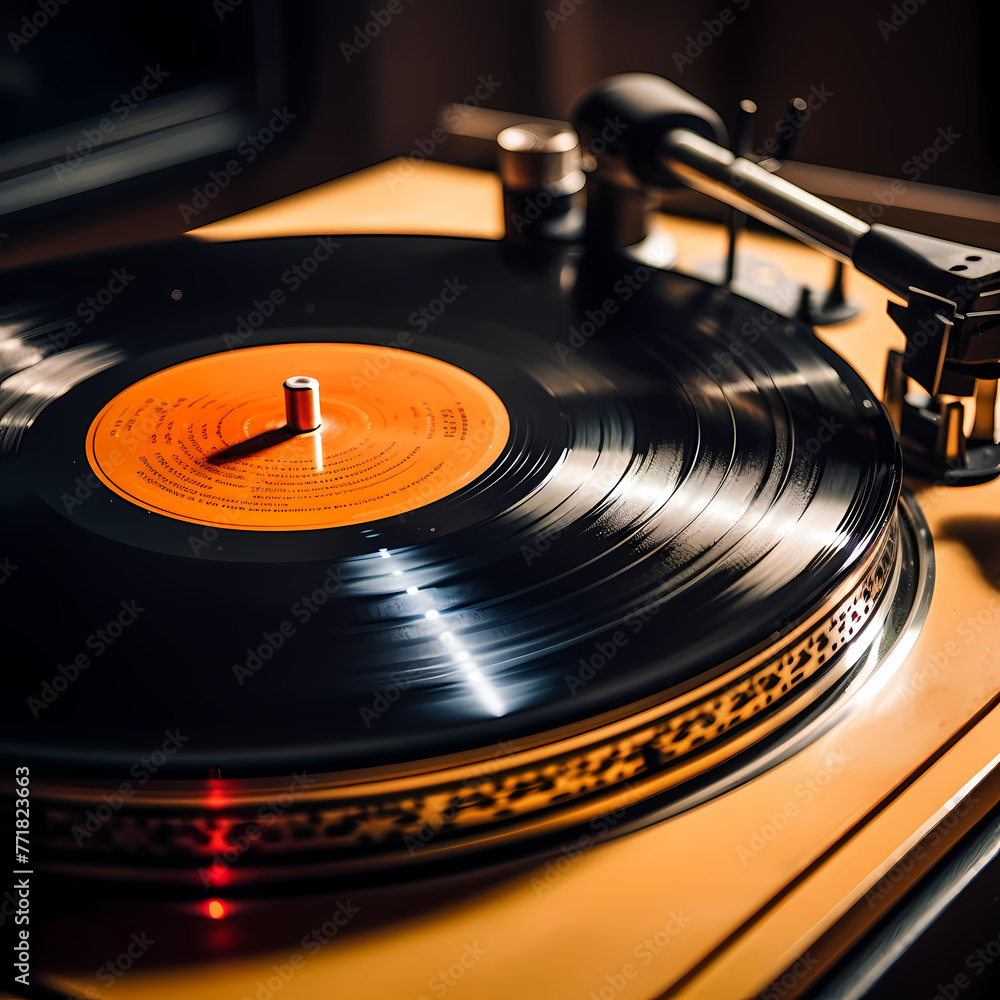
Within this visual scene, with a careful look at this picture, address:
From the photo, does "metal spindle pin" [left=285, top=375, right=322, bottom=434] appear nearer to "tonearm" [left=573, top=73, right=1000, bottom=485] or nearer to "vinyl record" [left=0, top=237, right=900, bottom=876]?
"vinyl record" [left=0, top=237, right=900, bottom=876]

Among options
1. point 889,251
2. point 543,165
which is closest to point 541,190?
point 543,165

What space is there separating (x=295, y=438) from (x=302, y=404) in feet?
0.08

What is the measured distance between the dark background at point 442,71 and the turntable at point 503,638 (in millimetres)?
375

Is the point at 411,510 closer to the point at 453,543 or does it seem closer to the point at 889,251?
the point at 453,543

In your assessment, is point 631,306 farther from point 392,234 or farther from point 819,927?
point 819,927

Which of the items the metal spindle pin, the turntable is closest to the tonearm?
the turntable

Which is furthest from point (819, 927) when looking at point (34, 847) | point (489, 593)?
point (34, 847)

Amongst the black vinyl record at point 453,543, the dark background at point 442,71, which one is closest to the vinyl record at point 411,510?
the black vinyl record at point 453,543

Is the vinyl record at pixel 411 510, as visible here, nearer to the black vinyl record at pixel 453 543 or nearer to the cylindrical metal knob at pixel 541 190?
the black vinyl record at pixel 453 543

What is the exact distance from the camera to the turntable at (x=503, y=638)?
56 cm

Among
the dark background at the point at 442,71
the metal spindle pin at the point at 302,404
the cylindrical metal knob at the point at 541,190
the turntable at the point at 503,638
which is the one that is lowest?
the turntable at the point at 503,638

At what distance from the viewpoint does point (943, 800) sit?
2.11ft

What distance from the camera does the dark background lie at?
1.30 meters

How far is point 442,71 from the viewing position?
5.60 ft
